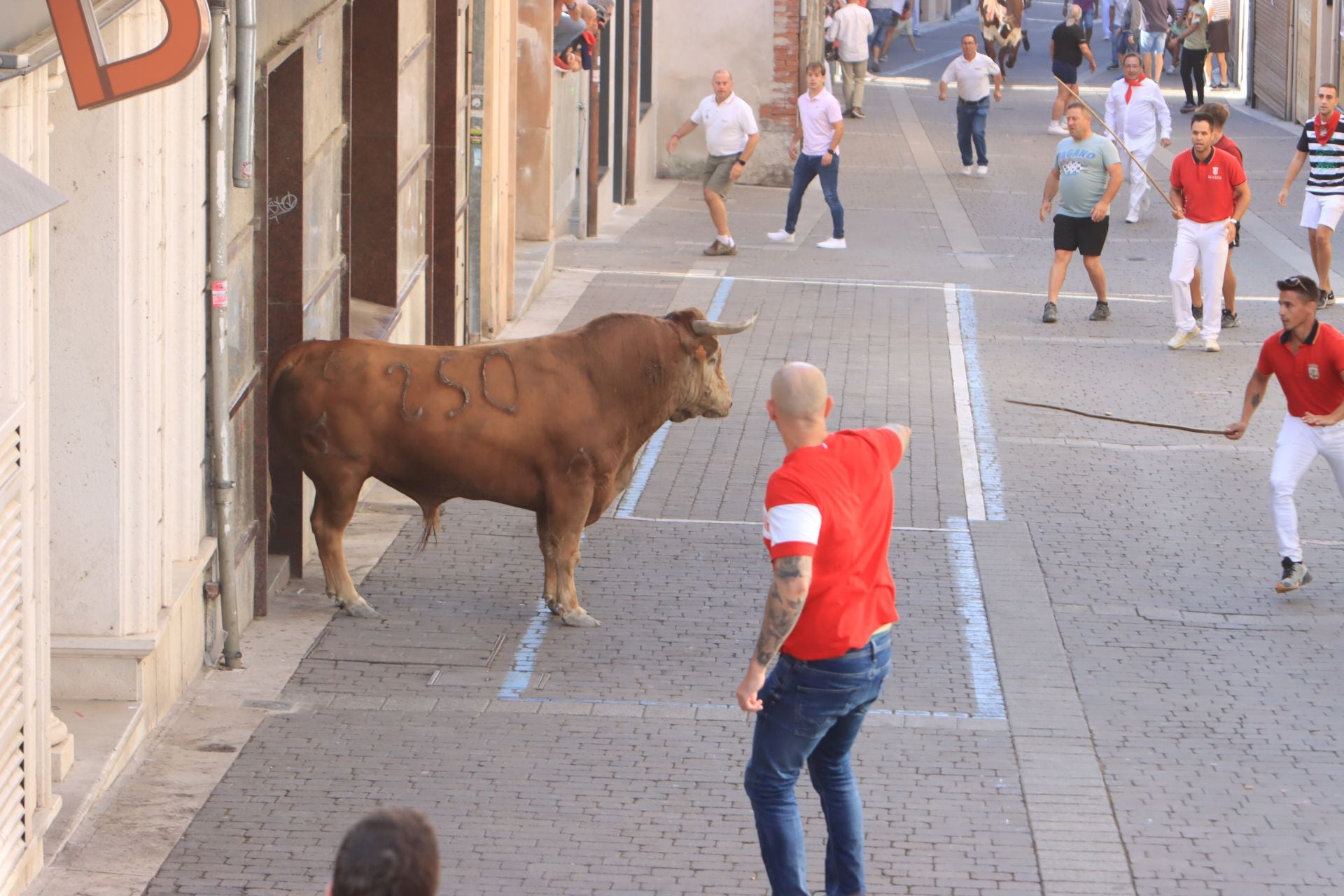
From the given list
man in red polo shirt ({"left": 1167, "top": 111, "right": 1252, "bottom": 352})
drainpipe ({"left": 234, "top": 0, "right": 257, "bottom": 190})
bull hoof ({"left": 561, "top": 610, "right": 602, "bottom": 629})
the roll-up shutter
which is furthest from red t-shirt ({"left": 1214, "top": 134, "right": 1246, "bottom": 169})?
the roll-up shutter

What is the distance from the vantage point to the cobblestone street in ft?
22.0

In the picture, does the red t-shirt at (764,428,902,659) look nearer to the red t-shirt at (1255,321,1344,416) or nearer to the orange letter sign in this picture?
the orange letter sign

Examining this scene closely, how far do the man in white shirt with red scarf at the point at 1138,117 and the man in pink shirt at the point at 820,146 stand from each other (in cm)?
423

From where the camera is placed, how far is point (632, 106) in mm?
25109

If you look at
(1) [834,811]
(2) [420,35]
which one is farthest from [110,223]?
(2) [420,35]

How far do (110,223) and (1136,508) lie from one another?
690cm

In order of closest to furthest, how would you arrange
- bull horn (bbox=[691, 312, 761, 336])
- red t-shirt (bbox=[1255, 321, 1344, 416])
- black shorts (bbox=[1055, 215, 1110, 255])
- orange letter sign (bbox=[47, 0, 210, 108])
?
orange letter sign (bbox=[47, 0, 210, 108]) < bull horn (bbox=[691, 312, 761, 336]) < red t-shirt (bbox=[1255, 321, 1344, 416]) < black shorts (bbox=[1055, 215, 1110, 255])

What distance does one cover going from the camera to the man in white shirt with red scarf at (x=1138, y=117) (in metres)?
23.5

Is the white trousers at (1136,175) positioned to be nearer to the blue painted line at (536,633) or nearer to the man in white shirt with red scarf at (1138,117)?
the man in white shirt with red scarf at (1138,117)

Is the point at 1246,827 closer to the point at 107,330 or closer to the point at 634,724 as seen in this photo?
the point at 634,724

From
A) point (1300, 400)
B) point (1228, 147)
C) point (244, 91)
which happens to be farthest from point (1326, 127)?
point (244, 91)

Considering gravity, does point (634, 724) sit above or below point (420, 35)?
below

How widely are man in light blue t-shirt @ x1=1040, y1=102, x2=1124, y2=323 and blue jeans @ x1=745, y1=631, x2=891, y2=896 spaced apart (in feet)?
38.9

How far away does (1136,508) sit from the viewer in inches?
456
